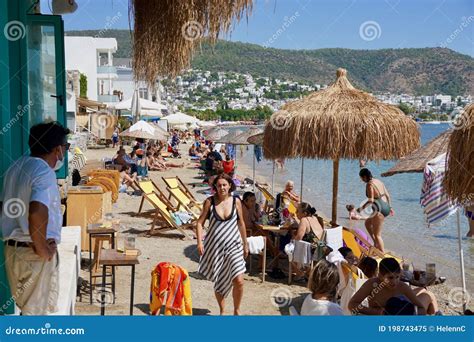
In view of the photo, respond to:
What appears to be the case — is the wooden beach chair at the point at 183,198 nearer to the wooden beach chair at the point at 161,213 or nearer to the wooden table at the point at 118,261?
the wooden beach chair at the point at 161,213

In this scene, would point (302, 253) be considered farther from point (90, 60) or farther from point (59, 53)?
point (90, 60)

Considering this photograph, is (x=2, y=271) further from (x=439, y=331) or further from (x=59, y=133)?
(x=439, y=331)

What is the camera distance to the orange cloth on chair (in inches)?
214

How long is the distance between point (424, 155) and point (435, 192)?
23.5 inches

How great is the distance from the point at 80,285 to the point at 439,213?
3608mm

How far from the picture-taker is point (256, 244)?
23.8ft

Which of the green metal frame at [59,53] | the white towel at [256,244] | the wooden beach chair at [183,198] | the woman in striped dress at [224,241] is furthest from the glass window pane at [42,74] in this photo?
the wooden beach chair at [183,198]

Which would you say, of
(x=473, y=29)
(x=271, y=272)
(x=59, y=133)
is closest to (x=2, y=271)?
(x=59, y=133)

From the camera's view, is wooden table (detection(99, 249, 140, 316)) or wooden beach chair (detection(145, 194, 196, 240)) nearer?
wooden table (detection(99, 249, 140, 316))

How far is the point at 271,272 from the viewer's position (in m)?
7.47

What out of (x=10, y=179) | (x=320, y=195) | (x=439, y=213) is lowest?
(x=320, y=195)

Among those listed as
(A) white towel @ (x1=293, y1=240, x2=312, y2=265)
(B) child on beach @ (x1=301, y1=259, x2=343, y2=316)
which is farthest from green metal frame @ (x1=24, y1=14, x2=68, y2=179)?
(A) white towel @ (x1=293, y1=240, x2=312, y2=265)

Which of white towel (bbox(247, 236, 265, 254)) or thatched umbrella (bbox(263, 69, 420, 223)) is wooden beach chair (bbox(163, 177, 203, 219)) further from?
white towel (bbox(247, 236, 265, 254))

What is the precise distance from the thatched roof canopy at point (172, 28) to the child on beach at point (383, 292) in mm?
2016
